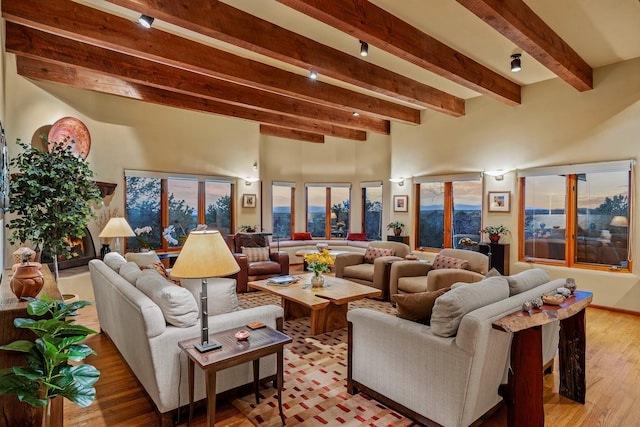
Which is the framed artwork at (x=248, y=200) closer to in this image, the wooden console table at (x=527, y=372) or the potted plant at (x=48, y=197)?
the potted plant at (x=48, y=197)

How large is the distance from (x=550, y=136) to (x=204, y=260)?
577 cm

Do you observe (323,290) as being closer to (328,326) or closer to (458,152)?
(328,326)

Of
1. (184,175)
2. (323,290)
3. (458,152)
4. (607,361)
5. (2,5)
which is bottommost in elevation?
(607,361)

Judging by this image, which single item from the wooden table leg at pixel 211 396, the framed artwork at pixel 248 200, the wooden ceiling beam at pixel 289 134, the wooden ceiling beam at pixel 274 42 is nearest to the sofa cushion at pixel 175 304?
the wooden table leg at pixel 211 396

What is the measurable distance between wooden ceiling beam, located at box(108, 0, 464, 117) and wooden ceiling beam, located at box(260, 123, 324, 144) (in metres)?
3.88

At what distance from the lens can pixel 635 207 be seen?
15.8 feet

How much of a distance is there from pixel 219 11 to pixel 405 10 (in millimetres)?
1786

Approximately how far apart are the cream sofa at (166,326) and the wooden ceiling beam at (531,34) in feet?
10.0

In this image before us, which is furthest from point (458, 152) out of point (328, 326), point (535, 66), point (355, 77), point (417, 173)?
point (328, 326)

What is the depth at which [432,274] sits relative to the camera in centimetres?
451

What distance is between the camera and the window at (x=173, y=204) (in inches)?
258

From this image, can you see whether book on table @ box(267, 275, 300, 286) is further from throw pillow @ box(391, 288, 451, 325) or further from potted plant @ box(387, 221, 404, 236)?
potted plant @ box(387, 221, 404, 236)

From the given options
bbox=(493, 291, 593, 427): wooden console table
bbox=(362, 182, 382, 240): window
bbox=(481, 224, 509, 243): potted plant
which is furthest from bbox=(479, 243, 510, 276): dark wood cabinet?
bbox=(493, 291, 593, 427): wooden console table

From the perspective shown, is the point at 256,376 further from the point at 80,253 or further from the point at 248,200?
the point at 248,200
